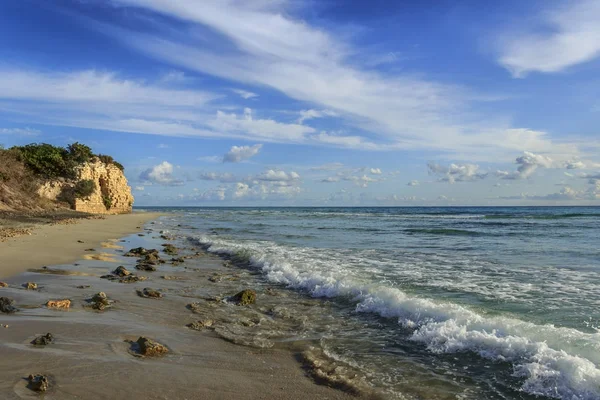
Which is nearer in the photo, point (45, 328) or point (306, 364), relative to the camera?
point (306, 364)

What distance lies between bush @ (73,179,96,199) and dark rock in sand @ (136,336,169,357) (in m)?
44.9

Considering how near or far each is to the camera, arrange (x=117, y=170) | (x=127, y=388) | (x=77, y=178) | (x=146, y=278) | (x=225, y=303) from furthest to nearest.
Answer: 1. (x=117, y=170)
2. (x=77, y=178)
3. (x=146, y=278)
4. (x=225, y=303)
5. (x=127, y=388)

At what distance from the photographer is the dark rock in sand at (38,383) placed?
4.06 m

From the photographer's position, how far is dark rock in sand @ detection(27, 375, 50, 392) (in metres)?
4.06

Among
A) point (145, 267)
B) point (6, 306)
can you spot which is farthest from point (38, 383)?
point (145, 267)

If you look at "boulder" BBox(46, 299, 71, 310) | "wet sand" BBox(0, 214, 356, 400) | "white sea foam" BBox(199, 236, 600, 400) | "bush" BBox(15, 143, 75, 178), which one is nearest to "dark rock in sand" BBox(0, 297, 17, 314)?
"wet sand" BBox(0, 214, 356, 400)

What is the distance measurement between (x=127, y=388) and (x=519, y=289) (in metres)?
8.76

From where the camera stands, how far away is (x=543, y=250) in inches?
686

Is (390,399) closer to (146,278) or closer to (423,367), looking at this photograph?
(423,367)

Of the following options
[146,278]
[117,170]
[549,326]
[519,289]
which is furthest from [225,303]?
[117,170]

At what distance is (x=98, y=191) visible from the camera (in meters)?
50.7

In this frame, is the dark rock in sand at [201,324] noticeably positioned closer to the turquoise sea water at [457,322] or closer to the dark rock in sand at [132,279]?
the turquoise sea water at [457,322]

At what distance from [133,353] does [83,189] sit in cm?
4551

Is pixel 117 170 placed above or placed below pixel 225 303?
above
